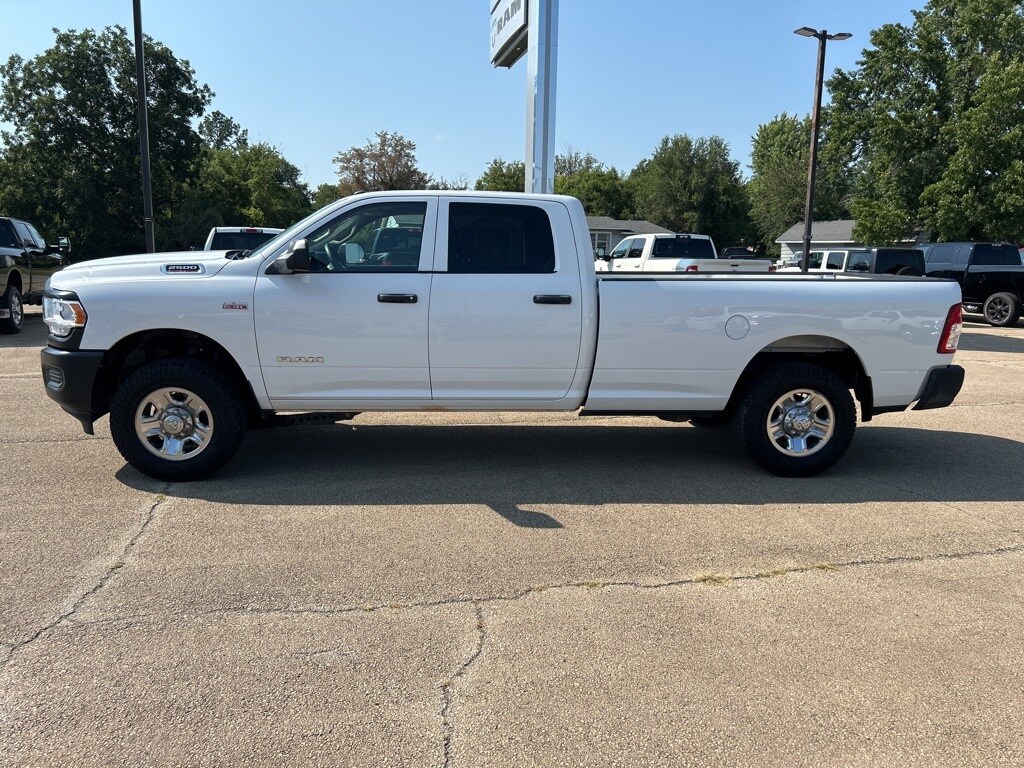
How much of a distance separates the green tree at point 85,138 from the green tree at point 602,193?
42501 millimetres

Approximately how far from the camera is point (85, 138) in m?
37.9

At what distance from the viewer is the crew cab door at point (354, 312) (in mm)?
5188

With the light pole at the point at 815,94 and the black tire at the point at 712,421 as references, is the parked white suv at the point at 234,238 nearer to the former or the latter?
the black tire at the point at 712,421

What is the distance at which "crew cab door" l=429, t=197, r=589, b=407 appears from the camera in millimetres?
5277

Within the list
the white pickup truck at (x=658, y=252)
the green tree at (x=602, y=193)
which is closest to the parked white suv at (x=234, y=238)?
the white pickup truck at (x=658, y=252)

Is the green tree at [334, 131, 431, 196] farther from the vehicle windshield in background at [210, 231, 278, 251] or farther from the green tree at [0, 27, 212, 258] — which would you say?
the vehicle windshield in background at [210, 231, 278, 251]

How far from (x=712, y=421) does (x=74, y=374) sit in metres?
5.08

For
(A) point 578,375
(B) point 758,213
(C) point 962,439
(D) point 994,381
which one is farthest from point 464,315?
(B) point 758,213

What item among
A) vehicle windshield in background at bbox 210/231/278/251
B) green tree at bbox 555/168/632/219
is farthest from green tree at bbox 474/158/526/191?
vehicle windshield in background at bbox 210/231/278/251

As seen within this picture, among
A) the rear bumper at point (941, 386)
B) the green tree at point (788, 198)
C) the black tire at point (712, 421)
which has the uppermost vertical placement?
the green tree at point (788, 198)

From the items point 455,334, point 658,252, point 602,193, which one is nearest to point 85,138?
point 658,252

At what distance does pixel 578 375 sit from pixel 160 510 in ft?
9.52

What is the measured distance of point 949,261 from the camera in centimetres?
1919

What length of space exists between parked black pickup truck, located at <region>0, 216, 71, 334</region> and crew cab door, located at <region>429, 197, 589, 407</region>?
10.4 metres
